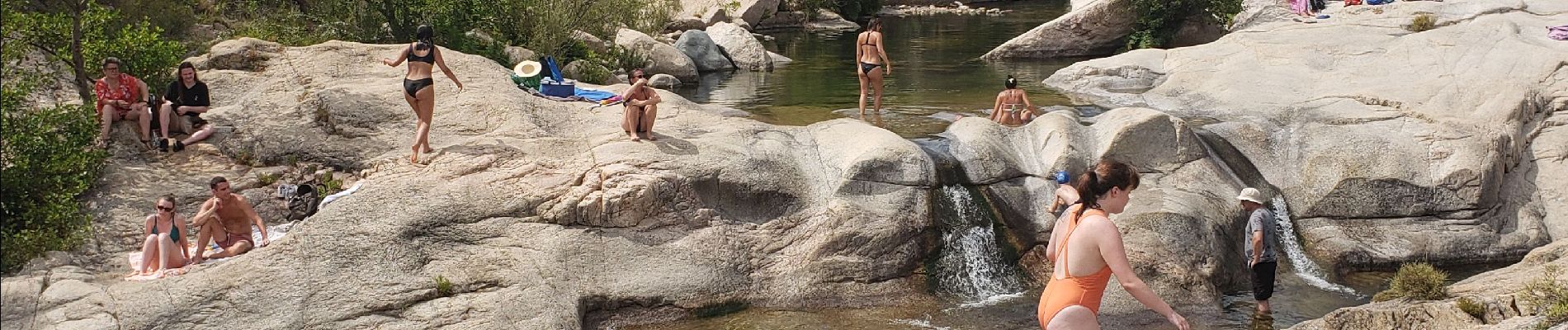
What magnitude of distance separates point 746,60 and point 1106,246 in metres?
21.9

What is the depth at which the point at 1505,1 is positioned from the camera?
23.2 metres

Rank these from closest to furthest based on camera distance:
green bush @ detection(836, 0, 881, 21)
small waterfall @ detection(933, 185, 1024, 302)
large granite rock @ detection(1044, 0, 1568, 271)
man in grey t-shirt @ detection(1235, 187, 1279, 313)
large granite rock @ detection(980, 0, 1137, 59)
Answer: man in grey t-shirt @ detection(1235, 187, 1279, 313) < small waterfall @ detection(933, 185, 1024, 302) < large granite rock @ detection(1044, 0, 1568, 271) < large granite rock @ detection(980, 0, 1137, 59) < green bush @ detection(836, 0, 881, 21)

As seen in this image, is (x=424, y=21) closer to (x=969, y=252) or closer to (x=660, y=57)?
(x=660, y=57)

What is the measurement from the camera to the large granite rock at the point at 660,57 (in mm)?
25000

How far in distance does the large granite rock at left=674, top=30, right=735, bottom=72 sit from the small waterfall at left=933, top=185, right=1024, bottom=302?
14.2 meters

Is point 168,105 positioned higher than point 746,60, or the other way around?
point 168,105

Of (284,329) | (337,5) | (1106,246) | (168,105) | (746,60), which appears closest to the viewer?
(1106,246)

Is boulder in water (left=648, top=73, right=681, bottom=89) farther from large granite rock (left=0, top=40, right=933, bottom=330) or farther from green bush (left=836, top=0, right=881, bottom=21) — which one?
green bush (left=836, top=0, right=881, bottom=21)

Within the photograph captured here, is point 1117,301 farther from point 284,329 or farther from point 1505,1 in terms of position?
point 1505,1

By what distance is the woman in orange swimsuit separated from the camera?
5.90 metres

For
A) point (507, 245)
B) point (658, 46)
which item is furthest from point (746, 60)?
point (507, 245)

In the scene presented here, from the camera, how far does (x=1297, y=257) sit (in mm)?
13852

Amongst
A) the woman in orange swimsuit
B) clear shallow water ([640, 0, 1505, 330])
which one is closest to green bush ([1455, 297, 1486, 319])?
clear shallow water ([640, 0, 1505, 330])

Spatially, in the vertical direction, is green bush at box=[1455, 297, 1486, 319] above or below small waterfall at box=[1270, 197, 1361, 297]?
above
